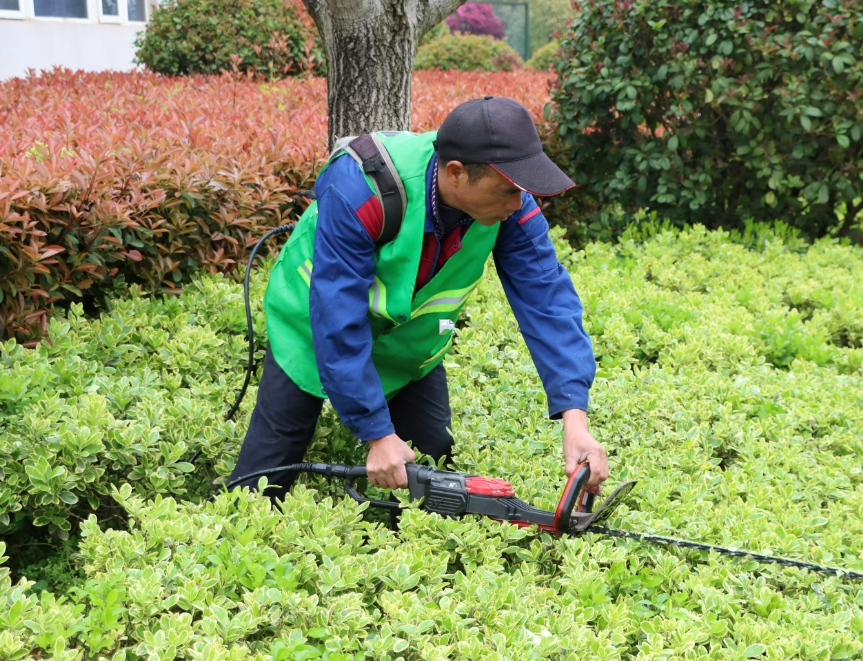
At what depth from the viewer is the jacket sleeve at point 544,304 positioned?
256 cm

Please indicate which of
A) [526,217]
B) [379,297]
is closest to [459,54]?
[526,217]

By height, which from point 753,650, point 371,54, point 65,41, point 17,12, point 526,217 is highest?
point 17,12

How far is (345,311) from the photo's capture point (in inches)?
89.4

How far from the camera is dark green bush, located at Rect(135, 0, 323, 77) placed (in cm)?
909

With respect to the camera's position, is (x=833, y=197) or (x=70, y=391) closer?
(x=70, y=391)

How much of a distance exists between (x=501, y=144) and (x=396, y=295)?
0.53 metres

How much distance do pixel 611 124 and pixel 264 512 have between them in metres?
4.87

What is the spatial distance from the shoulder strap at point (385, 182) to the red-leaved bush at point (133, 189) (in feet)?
6.13

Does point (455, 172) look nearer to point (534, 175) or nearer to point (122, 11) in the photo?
point (534, 175)

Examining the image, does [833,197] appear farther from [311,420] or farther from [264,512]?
[264,512]

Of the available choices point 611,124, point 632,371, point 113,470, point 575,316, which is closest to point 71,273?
point 113,470

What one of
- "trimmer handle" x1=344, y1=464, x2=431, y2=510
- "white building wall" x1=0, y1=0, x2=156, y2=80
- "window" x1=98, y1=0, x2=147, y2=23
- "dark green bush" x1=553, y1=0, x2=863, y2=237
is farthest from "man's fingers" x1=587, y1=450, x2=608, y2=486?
"window" x1=98, y1=0, x2=147, y2=23

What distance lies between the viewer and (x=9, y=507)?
2725mm

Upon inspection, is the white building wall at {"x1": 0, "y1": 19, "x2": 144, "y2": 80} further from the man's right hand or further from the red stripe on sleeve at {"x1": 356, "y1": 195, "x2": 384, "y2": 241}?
the man's right hand
